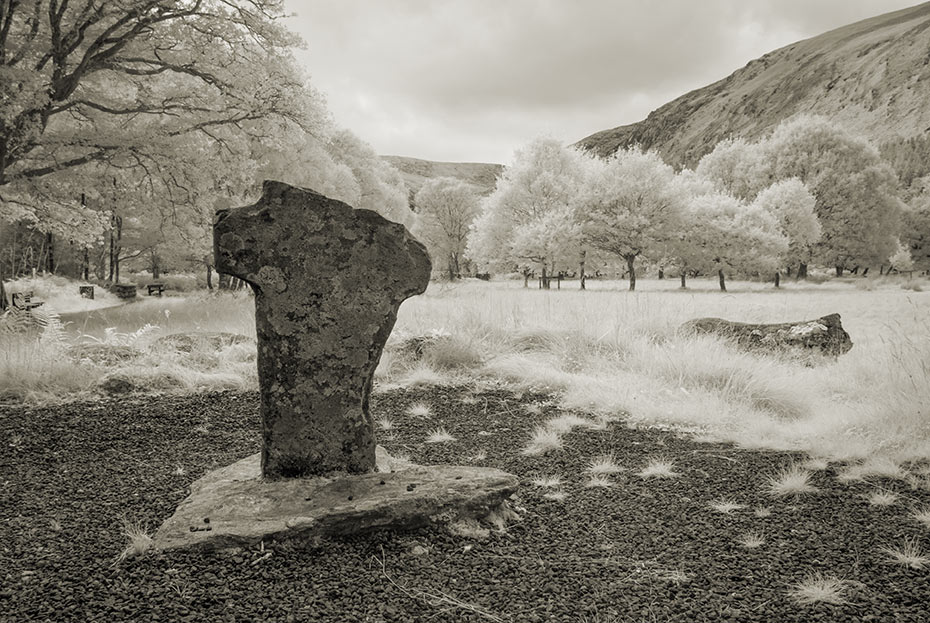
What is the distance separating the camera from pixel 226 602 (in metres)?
2.30

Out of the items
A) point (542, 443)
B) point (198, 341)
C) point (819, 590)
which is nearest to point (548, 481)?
point (542, 443)

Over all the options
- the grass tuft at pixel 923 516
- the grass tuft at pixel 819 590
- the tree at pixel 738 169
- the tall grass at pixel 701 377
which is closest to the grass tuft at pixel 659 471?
the tall grass at pixel 701 377

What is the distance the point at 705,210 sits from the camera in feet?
104

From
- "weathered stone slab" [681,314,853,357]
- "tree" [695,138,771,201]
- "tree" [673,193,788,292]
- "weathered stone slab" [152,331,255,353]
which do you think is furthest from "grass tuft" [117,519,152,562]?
"tree" [695,138,771,201]

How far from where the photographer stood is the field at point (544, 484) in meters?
2.35

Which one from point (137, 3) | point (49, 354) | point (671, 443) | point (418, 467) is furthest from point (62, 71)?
point (671, 443)

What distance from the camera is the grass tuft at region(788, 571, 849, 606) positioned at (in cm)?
229

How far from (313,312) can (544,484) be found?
6.45ft

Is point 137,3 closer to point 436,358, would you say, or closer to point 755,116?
point 436,358

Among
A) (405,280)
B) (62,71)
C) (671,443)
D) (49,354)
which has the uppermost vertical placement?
(62,71)

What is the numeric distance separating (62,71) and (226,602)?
13511mm

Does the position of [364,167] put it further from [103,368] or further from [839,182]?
[839,182]

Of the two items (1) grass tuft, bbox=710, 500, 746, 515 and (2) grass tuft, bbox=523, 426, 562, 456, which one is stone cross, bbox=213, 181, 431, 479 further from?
(1) grass tuft, bbox=710, 500, 746, 515

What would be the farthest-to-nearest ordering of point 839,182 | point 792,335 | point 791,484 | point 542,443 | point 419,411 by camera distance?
Answer: point 839,182 < point 792,335 < point 419,411 < point 542,443 < point 791,484
